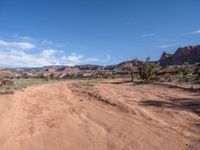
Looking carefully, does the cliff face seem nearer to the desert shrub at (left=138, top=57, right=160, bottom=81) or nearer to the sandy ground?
the desert shrub at (left=138, top=57, right=160, bottom=81)

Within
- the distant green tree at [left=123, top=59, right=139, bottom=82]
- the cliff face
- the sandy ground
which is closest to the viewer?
the sandy ground

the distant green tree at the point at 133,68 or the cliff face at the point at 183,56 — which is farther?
the cliff face at the point at 183,56

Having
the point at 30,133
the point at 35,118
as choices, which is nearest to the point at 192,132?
the point at 30,133

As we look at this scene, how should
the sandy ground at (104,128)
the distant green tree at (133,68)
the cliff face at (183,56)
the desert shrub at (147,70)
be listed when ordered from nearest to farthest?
the sandy ground at (104,128) → the desert shrub at (147,70) → the distant green tree at (133,68) → the cliff face at (183,56)

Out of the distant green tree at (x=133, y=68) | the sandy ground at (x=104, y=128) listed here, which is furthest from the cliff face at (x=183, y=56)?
the sandy ground at (x=104, y=128)

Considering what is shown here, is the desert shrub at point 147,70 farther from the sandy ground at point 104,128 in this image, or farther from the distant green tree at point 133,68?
the sandy ground at point 104,128

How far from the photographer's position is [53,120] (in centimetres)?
1099

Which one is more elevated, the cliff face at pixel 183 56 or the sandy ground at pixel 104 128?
the cliff face at pixel 183 56

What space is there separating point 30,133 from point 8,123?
1908 millimetres

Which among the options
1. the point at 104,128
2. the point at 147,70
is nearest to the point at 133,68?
the point at 147,70

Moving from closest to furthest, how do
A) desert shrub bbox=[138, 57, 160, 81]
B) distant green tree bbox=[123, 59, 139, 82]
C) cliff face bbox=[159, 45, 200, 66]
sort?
desert shrub bbox=[138, 57, 160, 81] < distant green tree bbox=[123, 59, 139, 82] < cliff face bbox=[159, 45, 200, 66]

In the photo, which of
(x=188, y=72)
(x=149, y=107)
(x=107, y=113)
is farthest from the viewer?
(x=188, y=72)

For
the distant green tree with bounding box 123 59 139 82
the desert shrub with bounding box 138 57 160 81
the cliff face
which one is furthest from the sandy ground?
the cliff face

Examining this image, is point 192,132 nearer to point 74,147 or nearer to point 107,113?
point 74,147
